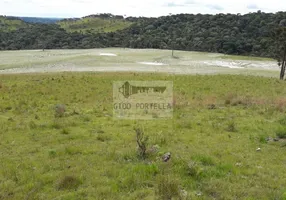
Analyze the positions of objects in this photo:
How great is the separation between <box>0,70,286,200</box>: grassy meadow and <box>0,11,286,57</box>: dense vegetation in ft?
296

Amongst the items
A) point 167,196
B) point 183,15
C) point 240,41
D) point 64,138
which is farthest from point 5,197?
point 183,15

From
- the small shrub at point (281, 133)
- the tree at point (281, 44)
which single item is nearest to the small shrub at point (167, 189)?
Answer: the small shrub at point (281, 133)

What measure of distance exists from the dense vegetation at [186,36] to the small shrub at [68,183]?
325 feet

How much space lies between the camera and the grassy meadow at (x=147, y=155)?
8016 millimetres

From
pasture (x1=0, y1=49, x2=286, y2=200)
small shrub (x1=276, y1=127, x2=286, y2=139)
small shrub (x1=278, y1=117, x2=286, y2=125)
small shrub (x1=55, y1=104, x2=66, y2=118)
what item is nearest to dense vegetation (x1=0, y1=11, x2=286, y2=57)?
small shrub (x1=278, y1=117, x2=286, y2=125)

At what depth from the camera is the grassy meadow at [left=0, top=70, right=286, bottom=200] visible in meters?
8.02

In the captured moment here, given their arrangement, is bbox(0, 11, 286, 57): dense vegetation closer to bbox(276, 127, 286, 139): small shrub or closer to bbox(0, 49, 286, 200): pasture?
bbox(0, 49, 286, 200): pasture

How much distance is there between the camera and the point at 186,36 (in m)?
135

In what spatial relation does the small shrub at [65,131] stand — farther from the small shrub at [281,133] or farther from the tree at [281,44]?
the tree at [281,44]

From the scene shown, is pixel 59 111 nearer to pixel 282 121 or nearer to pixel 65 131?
pixel 65 131

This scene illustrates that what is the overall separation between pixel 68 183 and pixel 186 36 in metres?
132

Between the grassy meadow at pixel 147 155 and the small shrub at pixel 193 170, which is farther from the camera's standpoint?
the small shrub at pixel 193 170

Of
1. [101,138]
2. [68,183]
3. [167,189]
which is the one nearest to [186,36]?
[101,138]

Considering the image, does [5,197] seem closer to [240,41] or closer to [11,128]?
[11,128]
